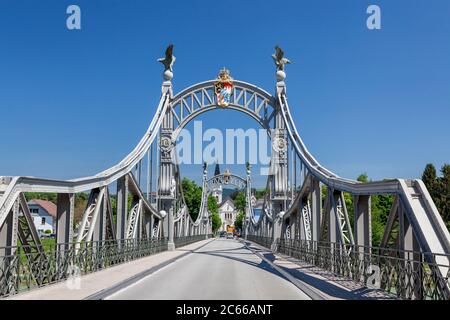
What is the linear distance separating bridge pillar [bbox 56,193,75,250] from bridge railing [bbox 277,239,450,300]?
867 cm

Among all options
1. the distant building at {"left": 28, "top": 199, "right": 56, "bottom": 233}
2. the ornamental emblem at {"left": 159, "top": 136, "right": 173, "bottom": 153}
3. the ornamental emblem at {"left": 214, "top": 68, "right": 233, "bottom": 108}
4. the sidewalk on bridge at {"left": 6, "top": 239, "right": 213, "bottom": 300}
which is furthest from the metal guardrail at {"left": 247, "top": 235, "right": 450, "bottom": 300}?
the distant building at {"left": 28, "top": 199, "right": 56, "bottom": 233}

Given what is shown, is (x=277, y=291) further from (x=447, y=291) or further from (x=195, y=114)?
(x=195, y=114)

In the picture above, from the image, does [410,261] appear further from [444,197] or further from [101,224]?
[444,197]

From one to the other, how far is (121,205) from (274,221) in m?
15.8

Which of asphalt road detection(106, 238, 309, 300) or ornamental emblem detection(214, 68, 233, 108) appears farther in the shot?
ornamental emblem detection(214, 68, 233, 108)

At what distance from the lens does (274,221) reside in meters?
36.8

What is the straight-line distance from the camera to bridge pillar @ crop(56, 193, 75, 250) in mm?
15844

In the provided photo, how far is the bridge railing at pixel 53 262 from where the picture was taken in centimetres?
1212

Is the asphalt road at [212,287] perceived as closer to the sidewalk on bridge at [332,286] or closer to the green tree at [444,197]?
the sidewalk on bridge at [332,286]

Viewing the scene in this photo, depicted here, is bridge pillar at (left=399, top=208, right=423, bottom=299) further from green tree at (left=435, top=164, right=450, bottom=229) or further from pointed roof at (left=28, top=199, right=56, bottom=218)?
pointed roof at (left=28, top=199, right=56, bottom=218)

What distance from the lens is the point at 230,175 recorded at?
114 metres

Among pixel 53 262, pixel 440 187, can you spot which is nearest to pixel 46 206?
pixel 440 187
